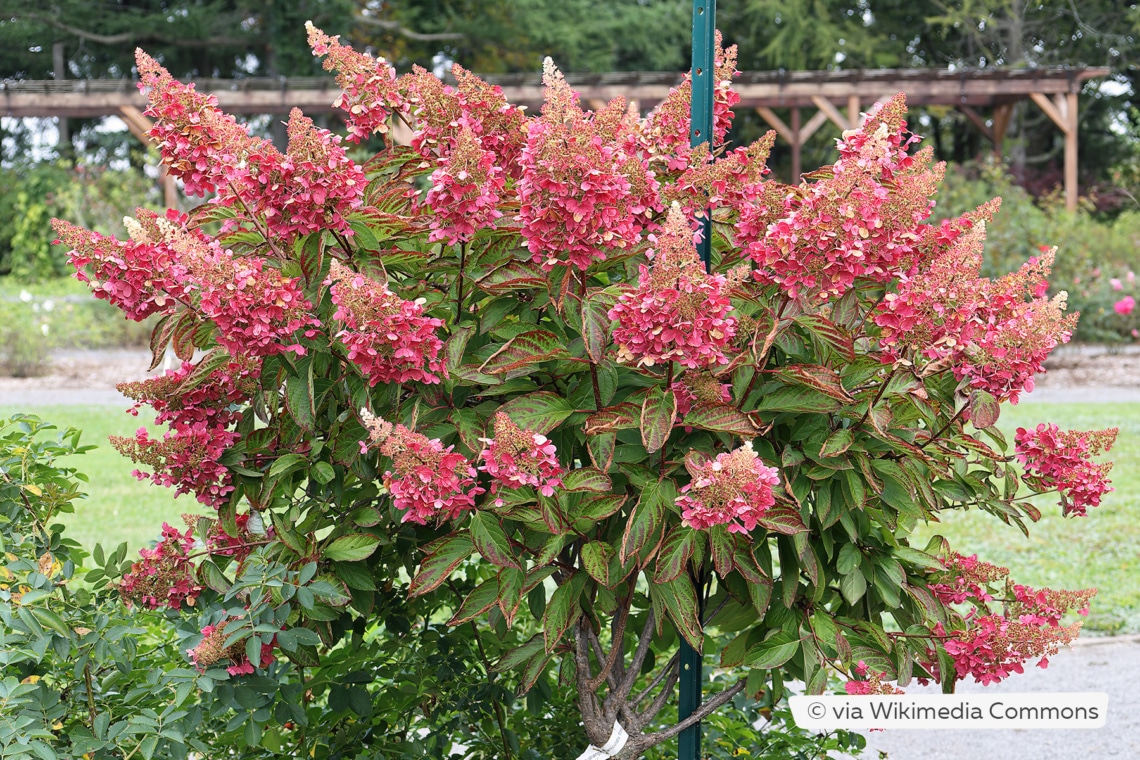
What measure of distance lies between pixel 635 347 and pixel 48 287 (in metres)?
12.7

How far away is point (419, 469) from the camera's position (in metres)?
1.50

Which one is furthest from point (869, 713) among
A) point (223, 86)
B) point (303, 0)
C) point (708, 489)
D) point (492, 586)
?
point (303, 0)

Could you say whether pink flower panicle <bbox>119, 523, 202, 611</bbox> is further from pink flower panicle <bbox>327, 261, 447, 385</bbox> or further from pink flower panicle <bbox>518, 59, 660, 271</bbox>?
pink flower panicle <bbox>518, 59, 660, 271</bbox>

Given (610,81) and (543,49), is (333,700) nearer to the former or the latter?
(610,81)

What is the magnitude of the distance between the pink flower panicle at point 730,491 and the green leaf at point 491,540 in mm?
308

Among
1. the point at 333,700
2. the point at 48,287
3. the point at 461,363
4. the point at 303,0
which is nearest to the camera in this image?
the point at 461,363

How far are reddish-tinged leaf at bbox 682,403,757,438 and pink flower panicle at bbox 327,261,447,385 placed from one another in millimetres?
403

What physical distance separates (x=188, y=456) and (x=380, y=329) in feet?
1.75

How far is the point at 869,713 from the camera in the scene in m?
1.68

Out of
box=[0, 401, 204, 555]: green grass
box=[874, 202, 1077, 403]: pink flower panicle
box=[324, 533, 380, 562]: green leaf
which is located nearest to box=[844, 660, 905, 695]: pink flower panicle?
box=[874, 202, 1077, 403]: pink flower panicle

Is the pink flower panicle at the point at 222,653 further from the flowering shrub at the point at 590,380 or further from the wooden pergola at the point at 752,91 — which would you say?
the wooden pergola at the point at 752,91

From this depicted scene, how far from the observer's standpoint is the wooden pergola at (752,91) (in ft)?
48.9

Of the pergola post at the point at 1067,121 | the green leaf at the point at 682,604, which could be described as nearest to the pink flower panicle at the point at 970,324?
the green leaf at the point at 682,604

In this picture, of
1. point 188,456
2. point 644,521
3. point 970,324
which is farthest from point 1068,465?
point 188,456
